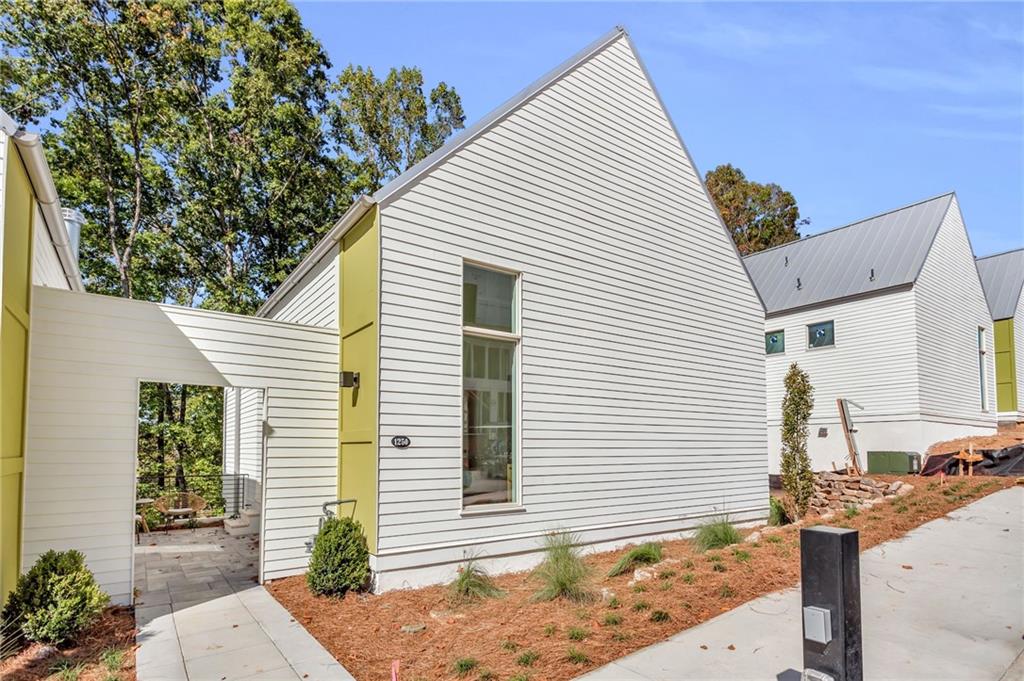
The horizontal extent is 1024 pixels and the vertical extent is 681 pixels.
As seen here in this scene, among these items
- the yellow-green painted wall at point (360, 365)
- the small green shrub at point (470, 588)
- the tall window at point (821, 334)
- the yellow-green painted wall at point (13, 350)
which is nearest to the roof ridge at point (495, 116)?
the yellow-green painted wall at point (360, 365)

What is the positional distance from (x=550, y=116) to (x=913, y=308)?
12945 millimetres

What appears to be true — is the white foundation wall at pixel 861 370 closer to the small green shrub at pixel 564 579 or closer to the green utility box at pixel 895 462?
the green utility box at pixel 895 462

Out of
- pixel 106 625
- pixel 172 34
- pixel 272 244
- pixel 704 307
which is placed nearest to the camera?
pixel 106 625

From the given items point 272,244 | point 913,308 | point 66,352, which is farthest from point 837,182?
point 272,244

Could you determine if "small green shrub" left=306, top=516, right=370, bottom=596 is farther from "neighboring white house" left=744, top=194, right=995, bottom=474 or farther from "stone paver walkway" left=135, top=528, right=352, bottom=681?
"neighboring white house" left=744, top=194, right=995, bottom=474

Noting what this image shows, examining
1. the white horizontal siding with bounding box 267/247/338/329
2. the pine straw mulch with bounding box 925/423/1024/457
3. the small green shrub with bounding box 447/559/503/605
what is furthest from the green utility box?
the white horizontal siding with bounding box 267/247/338/329

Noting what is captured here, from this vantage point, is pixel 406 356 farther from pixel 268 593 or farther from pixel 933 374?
pixel 933 374

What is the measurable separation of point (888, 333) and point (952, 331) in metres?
3.15

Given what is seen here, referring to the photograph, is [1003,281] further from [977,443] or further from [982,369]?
[977,443]

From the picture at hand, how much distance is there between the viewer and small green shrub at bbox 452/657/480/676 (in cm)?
434

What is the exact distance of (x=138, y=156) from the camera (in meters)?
16.4

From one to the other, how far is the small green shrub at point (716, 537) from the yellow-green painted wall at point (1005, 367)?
18.8m

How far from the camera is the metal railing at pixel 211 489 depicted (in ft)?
38.5

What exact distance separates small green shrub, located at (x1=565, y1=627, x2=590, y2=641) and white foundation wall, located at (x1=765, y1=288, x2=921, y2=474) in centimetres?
1385
